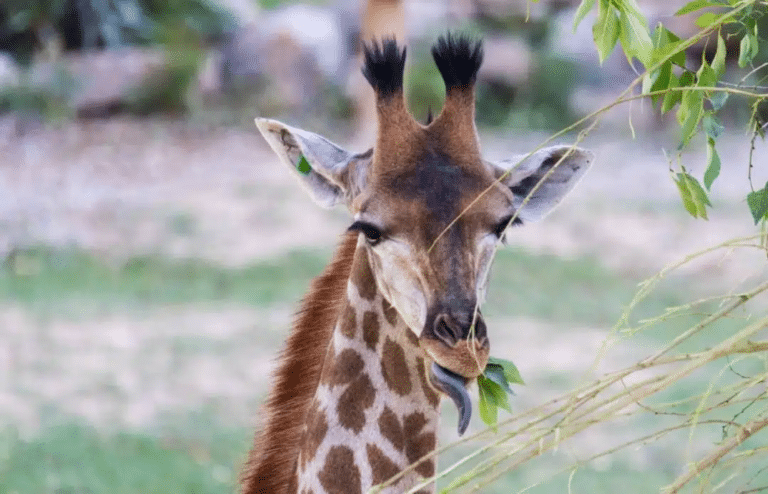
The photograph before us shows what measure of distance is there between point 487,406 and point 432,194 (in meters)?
0.61

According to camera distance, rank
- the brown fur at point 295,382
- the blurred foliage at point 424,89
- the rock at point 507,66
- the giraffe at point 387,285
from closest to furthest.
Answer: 1. the giraffe at point 387,285
2. the brown fur at point 295,382
3. the blurred foliage at point 424,89
4. the rock at point 507,66

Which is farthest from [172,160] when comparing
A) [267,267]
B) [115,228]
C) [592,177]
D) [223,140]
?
[592,177]

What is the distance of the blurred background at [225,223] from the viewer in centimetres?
867

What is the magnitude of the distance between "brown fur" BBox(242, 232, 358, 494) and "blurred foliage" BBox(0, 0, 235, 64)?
1572 centimetres

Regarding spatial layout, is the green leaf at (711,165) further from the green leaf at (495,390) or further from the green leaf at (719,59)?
the green leaf at (495,390)

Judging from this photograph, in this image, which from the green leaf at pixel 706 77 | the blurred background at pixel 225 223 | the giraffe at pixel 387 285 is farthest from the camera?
the blurred background at pixel 225 223

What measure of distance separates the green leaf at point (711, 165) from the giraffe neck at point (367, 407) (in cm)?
108

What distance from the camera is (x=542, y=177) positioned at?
3682mm

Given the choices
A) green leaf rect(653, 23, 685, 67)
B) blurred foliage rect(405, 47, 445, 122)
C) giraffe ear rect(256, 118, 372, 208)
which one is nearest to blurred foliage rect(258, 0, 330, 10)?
blurred foliage rect(405, 47, 445, 122)

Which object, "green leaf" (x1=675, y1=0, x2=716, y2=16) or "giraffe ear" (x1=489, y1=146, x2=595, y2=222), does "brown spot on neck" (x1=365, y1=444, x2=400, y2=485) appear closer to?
"giraffe ear" (x1=489, y1=146, x2=595, y2=222)

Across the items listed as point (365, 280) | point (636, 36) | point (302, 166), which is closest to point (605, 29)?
point (636, 36)

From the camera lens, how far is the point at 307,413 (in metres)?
3.62

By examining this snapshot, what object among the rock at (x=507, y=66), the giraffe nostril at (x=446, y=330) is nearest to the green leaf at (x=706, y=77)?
the giraffe nostril at (x=446, y=330)

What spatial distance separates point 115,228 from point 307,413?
10.9 meters
